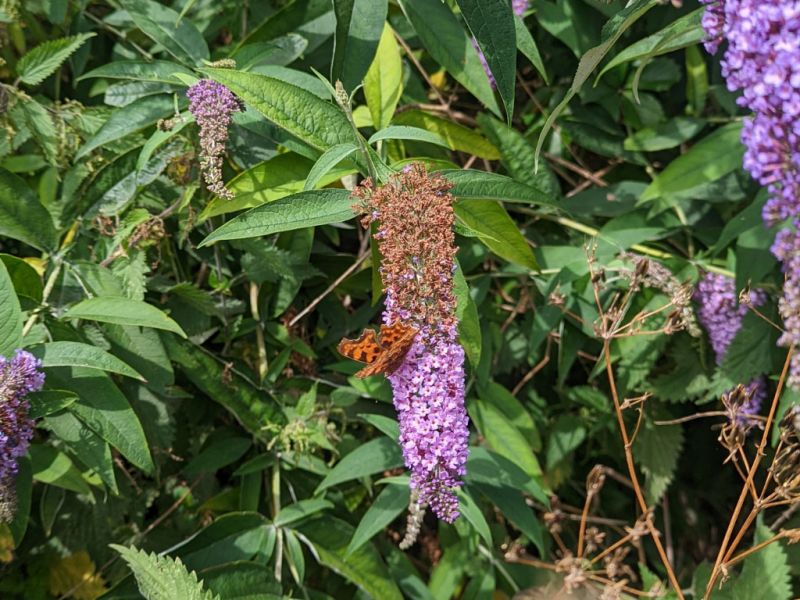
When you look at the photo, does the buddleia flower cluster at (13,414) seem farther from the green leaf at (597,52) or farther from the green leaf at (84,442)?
the green leaf at (597,52)

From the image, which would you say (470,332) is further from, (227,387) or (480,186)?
(227,387)

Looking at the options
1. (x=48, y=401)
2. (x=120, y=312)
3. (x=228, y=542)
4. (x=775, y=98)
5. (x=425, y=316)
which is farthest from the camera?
(x=228, y=542)

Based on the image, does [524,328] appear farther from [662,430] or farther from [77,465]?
[77,465]

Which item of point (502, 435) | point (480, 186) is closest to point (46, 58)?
point (480, 186)

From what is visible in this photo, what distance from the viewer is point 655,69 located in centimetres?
270

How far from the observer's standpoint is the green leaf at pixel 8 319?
5.82ft

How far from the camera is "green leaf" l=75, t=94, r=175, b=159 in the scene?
2.07m

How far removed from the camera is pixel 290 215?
1.68m

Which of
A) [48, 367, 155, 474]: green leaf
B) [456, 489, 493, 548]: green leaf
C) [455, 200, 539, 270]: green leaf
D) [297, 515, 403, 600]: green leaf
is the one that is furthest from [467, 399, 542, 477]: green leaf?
[48, 367, 155, 474]: green leaf

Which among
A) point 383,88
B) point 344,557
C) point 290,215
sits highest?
point 383,88

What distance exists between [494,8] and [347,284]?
105 cm

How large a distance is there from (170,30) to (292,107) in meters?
0.62

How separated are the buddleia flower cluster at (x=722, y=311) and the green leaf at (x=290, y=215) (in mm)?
1171

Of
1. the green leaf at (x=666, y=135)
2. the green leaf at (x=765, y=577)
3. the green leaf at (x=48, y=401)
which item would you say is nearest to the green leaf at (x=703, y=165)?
the green leaf at (x=666, y=135)
